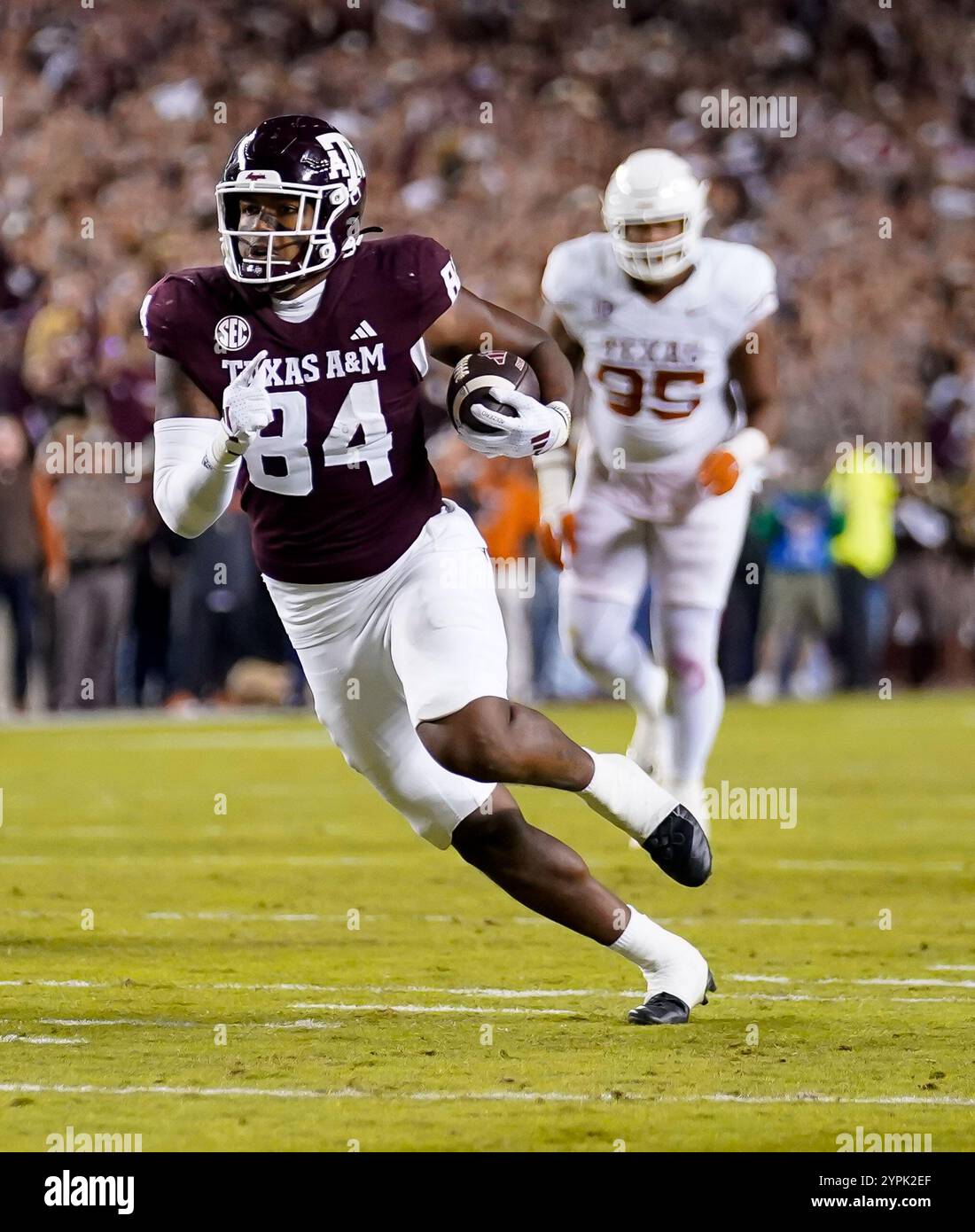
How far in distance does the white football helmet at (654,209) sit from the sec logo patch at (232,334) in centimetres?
267

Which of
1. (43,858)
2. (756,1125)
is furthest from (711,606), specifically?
(756,1125)

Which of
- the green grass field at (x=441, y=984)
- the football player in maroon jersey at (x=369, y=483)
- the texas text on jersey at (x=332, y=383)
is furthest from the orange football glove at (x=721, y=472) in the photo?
the texas text on jersey at (x=332, y=383)

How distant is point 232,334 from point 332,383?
239 mm

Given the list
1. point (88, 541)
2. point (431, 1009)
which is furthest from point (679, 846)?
point (88, 541)

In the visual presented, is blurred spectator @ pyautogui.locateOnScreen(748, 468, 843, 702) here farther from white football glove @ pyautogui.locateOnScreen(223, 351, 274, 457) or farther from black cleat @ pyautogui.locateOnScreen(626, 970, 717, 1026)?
white football glove @ pyautogui.locateOnScreen(223, 351, 274, 457)

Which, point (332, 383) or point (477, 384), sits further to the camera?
point (332, 383)

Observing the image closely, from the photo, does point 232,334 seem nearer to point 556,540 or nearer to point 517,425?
point 517,425

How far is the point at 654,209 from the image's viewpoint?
7320 millimetres

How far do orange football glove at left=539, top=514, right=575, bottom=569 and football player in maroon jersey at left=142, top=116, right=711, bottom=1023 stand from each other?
2.10 meters

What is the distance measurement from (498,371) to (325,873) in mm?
3115

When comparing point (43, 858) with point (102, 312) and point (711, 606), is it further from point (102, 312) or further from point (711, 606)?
point (102, 312)

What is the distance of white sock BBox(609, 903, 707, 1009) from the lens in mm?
4895

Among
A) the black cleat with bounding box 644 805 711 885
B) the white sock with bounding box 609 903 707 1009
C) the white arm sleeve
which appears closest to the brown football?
the white arm sleeve

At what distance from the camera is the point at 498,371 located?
4.91 metres
